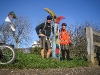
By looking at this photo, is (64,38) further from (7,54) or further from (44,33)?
(7,54)

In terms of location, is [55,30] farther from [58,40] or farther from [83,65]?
[83,65]

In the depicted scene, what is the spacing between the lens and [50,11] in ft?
27.1

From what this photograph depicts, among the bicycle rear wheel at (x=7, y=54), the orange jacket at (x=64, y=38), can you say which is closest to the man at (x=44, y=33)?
the orange jacket at (x=64, y=38)

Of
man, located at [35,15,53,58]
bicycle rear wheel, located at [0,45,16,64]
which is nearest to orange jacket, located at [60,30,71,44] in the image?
man, located at [35,15,53,58]

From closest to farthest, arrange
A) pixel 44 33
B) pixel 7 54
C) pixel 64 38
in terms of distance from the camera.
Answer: pixel 7 54, pixel 44 33, pixel 64 38

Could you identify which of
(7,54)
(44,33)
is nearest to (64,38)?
(44,33)

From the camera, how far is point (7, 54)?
627 centimetres

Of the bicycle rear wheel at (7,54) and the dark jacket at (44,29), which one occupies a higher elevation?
the dark jacket at (44,29)

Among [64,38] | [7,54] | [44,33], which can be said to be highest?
[44,33]

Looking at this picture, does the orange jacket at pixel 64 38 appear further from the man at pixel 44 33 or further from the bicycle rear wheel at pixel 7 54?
the bicycle rear wheel at pixel 7 54

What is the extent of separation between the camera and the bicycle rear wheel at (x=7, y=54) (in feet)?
19.7

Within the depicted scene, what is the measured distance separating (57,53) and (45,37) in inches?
39.0

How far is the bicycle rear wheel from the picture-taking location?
5992 mm

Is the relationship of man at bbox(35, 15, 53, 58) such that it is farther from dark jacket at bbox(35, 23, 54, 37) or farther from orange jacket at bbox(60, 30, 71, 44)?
orange jacket at bbox(60, 30, 71, 44)
